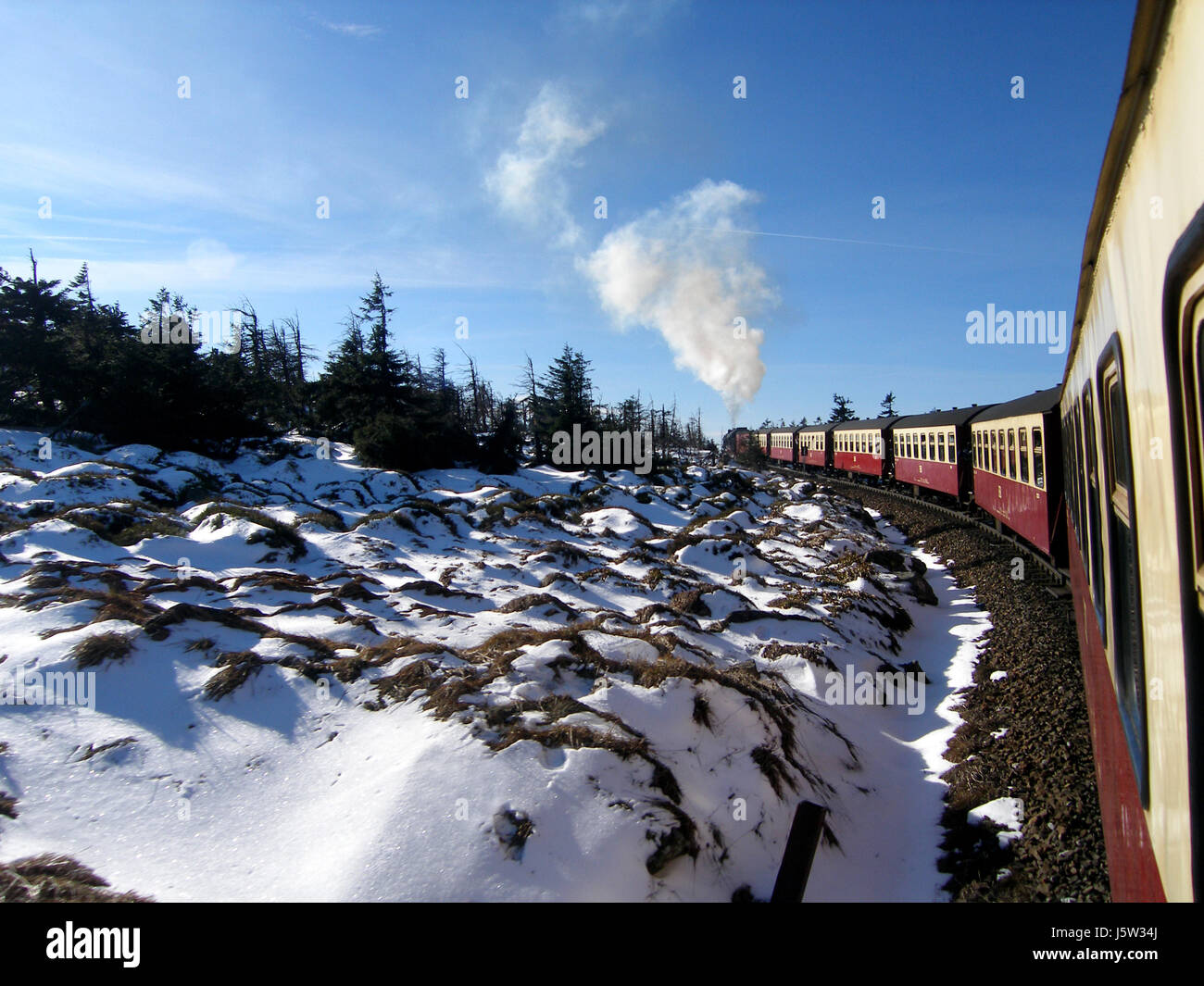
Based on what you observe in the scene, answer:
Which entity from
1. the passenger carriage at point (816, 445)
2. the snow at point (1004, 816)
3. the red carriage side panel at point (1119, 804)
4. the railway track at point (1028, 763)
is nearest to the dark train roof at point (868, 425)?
the passenger carriage at point (816, 445)

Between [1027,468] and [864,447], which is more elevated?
[864,447]

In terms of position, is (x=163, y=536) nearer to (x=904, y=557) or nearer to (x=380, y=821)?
(x=380, y=821)

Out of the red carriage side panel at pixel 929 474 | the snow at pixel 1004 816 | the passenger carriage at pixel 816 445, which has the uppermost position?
the passenger carriage at pixel 816 445

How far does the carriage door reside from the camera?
6.12ft

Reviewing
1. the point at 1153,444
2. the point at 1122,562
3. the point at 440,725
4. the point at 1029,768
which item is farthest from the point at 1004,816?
the point at 1153,444

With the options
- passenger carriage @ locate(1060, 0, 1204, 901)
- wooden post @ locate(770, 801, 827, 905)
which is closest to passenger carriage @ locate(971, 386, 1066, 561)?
passenger carriage @ locate(1060, 0, 1204, 901)

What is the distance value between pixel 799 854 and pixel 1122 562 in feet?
6.14

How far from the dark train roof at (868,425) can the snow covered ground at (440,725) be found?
17150 mm

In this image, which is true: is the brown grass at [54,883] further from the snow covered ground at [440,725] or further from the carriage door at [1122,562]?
the carriage door at [1122,562]

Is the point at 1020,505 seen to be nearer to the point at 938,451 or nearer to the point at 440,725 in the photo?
the point at 938,451

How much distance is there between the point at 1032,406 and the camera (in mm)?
10656

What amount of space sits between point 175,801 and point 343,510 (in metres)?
12.9

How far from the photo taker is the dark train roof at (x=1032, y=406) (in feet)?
31.7
